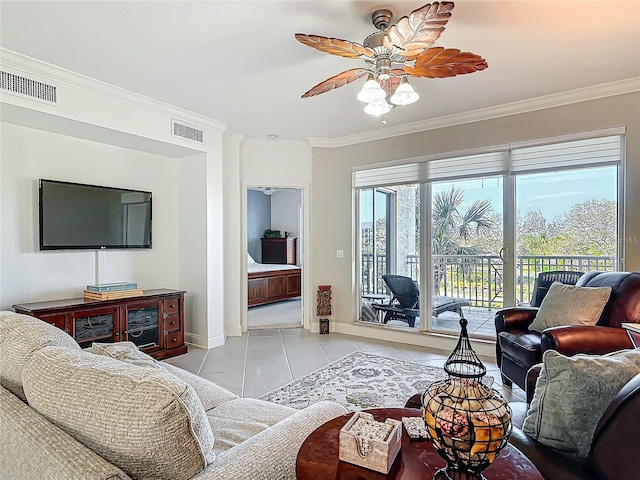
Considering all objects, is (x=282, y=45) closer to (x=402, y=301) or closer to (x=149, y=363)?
(x=149, y=363)

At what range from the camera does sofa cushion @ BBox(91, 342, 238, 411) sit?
1528 mm

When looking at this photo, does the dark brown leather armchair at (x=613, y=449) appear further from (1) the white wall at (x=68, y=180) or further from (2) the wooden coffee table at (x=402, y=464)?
(1) the white wall at (x=68, y=180)

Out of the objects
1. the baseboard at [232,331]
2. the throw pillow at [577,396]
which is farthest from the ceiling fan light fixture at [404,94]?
the baseboard at [232,331]

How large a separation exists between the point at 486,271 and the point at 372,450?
3.56 m

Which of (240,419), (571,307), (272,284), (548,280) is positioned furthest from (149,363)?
(272,284)

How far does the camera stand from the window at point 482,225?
11.8ft

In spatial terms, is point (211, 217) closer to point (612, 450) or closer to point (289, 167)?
point (289, 167)

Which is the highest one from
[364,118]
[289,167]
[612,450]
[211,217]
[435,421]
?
[364,118]

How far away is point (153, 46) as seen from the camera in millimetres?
2701

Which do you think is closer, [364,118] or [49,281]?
[49,281]

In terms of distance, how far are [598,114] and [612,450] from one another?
11.7ft

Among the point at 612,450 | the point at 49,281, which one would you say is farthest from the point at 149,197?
the point at 612,450

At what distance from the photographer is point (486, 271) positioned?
13.7 ft

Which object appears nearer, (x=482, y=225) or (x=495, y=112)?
(x=495, y=112)
